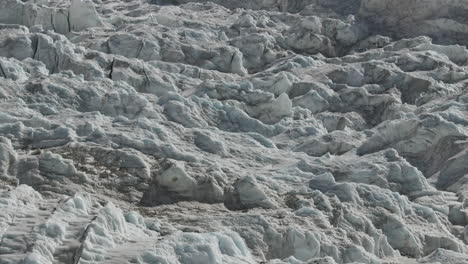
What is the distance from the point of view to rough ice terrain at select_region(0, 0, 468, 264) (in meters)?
13.0

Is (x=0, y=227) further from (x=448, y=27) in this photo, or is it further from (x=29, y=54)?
(x=448, y=27)

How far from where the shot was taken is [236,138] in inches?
906

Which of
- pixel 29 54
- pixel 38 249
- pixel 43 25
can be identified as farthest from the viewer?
pixel 43 25

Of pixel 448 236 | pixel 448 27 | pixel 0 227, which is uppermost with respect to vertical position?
pixel 0 227

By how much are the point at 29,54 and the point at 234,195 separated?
18.8m

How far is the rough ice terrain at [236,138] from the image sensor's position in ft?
42.8

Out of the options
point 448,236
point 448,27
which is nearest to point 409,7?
point 448,27

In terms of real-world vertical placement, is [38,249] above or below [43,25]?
above

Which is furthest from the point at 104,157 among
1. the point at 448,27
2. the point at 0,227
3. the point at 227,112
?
the point at 448,27

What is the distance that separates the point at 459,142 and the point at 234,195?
10.3 meters

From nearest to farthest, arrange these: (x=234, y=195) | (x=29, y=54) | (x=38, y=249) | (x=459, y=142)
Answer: (x=38, y=249) → (x=234, y=195) → (x=459, y=142) → (x=29, y=54)

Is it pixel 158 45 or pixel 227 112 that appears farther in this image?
pixel 158 45

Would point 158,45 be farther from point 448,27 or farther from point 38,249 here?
point 38,249

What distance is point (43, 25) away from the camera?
43.5 m
